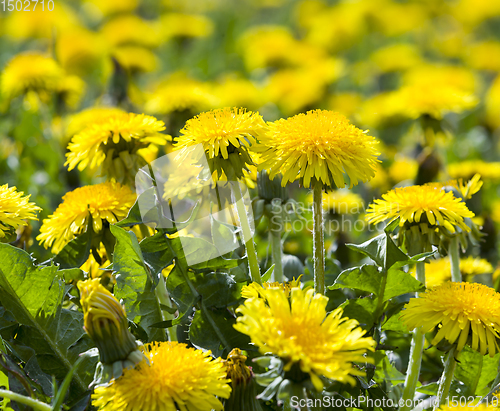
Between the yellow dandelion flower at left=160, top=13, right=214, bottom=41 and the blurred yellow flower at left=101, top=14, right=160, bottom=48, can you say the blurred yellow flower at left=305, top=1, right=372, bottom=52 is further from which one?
the blurred yellow flower at left=101, top=14, right=160, bottom=48

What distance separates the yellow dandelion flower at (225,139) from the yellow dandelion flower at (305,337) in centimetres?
36

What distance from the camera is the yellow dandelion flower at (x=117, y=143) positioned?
4.94 feet

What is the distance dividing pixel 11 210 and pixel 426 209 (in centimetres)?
106

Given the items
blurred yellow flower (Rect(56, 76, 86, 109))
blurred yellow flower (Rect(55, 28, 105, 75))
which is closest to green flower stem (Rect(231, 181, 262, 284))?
blurred yellow flower (Rect(56, 76, 86, 109))

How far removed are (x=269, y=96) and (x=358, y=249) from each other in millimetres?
2859

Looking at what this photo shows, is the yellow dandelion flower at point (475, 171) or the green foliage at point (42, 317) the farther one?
the yellow dandelion flower at point (475, 171)

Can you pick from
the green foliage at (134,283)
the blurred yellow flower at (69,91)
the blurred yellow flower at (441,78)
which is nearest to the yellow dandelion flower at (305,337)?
the green foliage at (134,283)

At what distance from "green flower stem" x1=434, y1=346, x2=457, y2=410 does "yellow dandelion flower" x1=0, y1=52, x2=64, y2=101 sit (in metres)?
2.39

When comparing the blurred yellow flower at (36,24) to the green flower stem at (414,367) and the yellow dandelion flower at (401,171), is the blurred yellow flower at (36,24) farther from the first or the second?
the green flower stem at (414,367)

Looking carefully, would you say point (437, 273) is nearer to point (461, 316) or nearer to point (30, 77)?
point (461, 316)

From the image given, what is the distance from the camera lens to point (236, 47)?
5.20 m

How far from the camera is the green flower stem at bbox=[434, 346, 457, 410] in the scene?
44.9 inches

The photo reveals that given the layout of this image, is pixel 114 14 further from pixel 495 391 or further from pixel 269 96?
pixel 495 391

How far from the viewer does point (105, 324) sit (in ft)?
3.05
